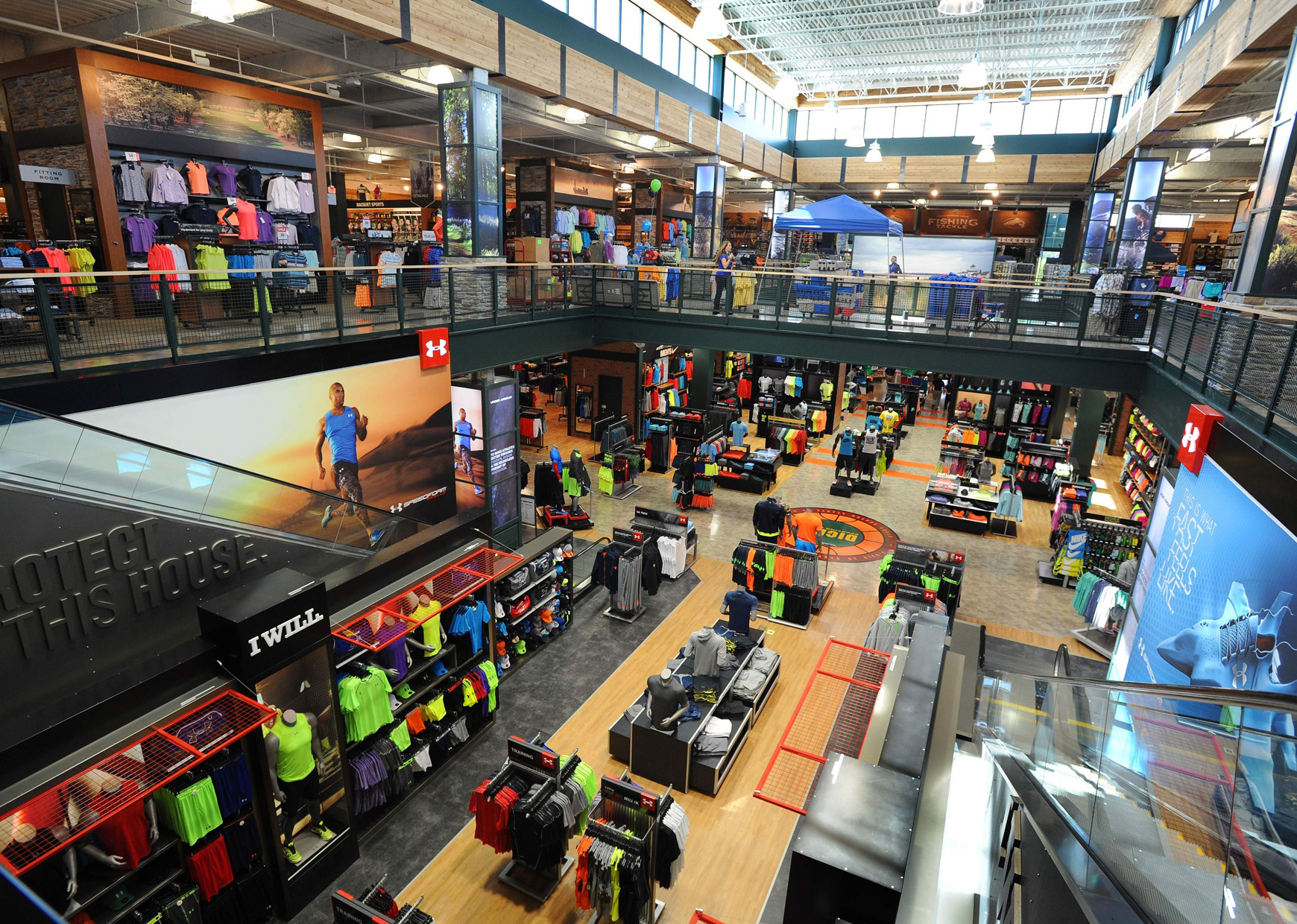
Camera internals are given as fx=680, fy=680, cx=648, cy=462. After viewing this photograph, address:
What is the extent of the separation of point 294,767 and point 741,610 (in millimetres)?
5718

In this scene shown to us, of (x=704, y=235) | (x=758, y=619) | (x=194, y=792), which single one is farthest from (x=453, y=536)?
(x=704, y=235)

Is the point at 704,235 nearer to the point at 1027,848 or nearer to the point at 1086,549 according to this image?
the point at 1086,549

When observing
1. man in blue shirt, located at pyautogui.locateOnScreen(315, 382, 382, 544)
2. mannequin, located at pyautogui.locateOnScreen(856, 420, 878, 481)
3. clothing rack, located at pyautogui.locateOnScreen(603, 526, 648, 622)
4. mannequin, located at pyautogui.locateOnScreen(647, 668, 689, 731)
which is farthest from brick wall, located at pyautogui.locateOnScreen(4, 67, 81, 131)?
mannequin, located at pyautogui.locateOnScreen(856, 420, 878, 481)

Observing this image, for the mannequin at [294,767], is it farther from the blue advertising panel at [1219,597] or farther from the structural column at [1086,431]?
the structural column at [1086,431]

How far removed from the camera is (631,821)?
555 centimetres

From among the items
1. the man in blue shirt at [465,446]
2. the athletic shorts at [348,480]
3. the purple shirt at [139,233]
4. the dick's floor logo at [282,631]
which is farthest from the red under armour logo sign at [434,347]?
the purple shirt at [139,233]

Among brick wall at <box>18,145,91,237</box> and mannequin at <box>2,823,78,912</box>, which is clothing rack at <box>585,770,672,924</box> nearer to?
mannequin at <box>2,823,78,912</box>

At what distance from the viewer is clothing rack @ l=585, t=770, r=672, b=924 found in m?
5.37

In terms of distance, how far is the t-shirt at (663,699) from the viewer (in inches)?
275

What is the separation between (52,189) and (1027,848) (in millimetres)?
15295

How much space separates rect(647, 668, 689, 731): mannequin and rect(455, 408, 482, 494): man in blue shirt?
566 centimetres

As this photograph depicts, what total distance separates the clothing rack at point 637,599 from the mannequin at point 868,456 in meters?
7.31

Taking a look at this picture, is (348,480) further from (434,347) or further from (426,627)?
(426,627)

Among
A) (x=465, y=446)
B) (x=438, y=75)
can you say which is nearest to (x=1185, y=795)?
(x=465, y=446)
